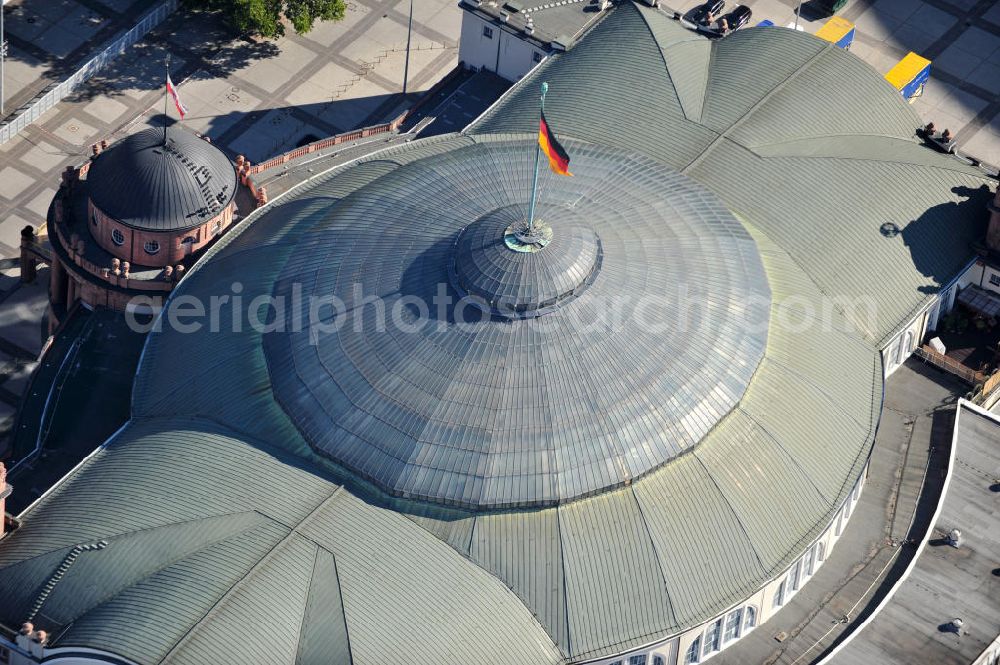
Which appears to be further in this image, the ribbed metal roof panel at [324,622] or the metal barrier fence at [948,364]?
the metal barrier fence at [948,364]

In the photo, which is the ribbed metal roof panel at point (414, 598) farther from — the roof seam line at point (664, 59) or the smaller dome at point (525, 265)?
the roof seam line at point (664, 59)

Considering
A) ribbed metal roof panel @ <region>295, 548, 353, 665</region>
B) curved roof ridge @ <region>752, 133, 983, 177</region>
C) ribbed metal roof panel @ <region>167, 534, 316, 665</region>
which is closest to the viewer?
ribbed metal roof panel @ <region>167, 534, 316, 665</region>

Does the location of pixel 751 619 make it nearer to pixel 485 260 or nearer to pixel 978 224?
pixel 485 260

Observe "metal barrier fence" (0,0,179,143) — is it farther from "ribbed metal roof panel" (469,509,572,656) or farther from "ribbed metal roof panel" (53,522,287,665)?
"ribbed metal roof panel" (469,509,572,656)

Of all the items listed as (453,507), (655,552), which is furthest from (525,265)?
(655,552)

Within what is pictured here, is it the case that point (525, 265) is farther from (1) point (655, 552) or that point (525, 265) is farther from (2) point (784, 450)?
(2) point (784, 450)

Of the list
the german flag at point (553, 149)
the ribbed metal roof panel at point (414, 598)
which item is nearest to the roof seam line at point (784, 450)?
the german flag at point (553, 149)

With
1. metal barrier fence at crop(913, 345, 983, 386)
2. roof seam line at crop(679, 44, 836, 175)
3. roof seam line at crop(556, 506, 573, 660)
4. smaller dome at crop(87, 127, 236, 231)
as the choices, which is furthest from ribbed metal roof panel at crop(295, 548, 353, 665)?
metal barrier fence at crop(913, 345, 983, 386)
